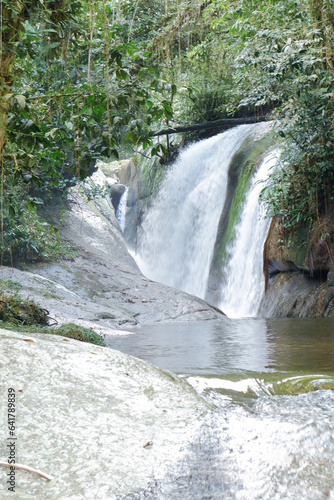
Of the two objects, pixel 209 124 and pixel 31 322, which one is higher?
pixel 209 124

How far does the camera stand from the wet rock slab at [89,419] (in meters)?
1.83

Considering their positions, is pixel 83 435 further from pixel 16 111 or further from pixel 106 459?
pixel 16 111


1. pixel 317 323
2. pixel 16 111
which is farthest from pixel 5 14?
pixel 317 323

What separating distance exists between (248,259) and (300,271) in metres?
1.89

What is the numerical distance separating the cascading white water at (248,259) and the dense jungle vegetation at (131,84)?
5.83 feet

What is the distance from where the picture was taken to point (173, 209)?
16609 mm

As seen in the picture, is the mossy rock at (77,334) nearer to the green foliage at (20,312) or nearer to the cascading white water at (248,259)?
the green foliage at (20,312)

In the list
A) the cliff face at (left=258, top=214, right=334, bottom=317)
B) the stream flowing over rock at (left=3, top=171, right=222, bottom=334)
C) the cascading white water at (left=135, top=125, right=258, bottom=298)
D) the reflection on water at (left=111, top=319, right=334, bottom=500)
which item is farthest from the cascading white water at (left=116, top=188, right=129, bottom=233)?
the reflection on water at (left=111, top=319, right=334, bottom=500)

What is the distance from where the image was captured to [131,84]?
11.6 ft

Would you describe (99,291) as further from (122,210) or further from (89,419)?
(122,210)

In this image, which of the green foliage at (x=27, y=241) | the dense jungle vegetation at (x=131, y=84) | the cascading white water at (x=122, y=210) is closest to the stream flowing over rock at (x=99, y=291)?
the green foliage at (x=27, y=241)

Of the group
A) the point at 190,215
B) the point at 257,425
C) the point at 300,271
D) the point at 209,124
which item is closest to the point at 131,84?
the point at 257,425

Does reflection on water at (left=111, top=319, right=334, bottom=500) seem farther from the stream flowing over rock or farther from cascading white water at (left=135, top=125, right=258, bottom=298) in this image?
cascading white water at (left=135, top=125, right=258, bottom=298)

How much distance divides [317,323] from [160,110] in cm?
517
